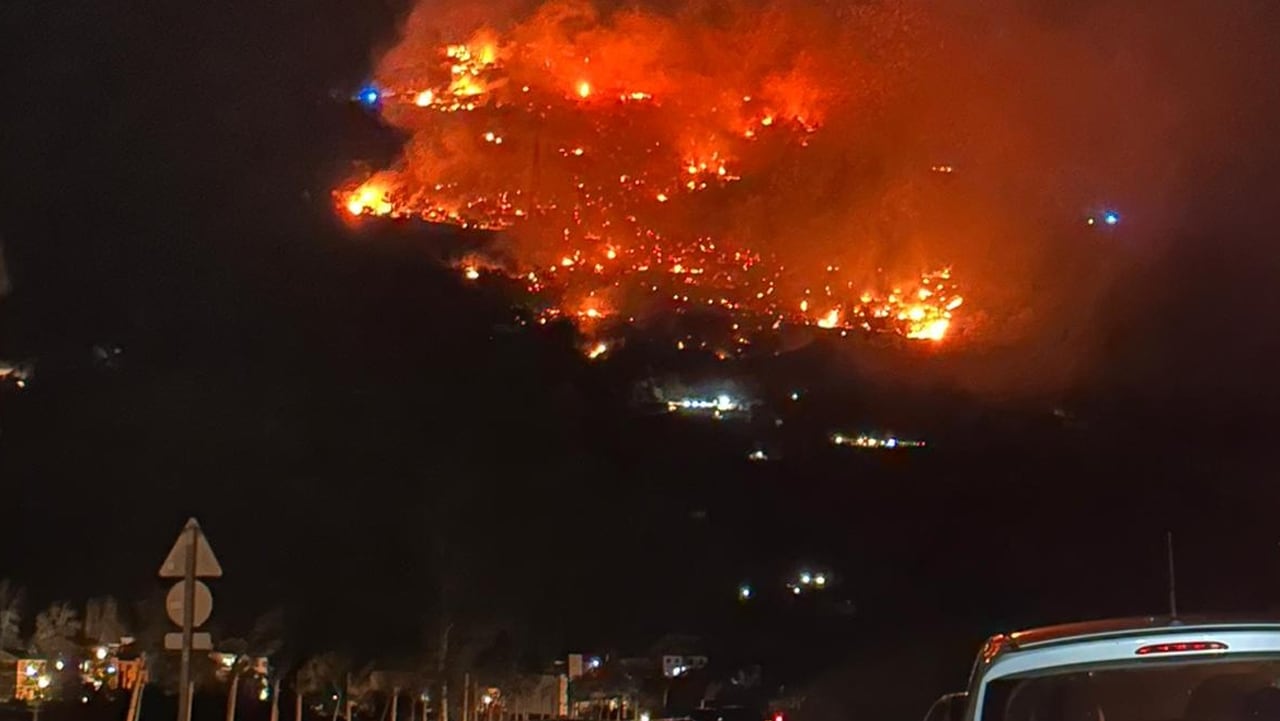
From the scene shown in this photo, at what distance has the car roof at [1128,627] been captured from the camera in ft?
14.0

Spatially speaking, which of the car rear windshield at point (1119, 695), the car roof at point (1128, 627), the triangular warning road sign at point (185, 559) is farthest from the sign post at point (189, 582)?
the car roof at point (1128, 627)

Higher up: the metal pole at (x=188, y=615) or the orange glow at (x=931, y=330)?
the orange glow at (x=931, y=330)

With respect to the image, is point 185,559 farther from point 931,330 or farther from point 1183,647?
point 931,330

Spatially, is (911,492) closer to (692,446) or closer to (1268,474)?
(692,446)

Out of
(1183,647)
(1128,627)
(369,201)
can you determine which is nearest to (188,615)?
(1128,627)

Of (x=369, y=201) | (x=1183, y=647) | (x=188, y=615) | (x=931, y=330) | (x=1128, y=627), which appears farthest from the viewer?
(x=931, y=330)

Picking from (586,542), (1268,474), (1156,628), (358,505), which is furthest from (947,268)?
(1156,628)

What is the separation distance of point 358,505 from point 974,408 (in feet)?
57.5

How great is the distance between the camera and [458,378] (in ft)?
111

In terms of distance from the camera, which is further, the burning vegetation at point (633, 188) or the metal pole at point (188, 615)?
the burning vegetation at point (633, 188)

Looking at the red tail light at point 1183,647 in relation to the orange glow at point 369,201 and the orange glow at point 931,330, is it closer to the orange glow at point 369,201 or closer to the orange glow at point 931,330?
the orange glow at point 369,201

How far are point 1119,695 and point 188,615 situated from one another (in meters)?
7.23

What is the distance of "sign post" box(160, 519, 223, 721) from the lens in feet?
35.7

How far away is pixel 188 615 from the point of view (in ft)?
35.7
